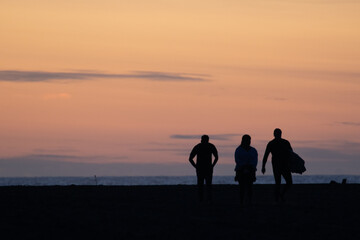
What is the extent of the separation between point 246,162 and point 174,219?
6.13m

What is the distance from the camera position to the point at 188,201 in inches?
1025

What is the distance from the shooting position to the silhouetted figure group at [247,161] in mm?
24172

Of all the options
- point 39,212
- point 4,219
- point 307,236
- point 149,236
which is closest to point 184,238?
point 149,236

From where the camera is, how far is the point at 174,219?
1841cm

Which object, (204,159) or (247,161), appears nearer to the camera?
(247,161)

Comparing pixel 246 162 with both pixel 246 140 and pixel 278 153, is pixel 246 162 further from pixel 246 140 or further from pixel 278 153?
pixel 278 153

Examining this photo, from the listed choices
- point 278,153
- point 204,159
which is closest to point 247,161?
point 278,153

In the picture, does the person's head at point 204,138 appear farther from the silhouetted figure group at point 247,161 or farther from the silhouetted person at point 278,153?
the silhouetted person at point 278,153

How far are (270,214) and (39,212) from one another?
194 inches

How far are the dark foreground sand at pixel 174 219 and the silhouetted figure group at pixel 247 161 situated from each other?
2.02 feet

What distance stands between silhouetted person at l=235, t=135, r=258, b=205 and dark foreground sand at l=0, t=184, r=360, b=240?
2.29 ft

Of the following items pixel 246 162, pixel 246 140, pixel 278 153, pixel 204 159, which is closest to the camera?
pixel 246 140

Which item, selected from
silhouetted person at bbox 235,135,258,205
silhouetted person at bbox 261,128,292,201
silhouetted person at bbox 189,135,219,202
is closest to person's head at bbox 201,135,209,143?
silhouetted person at bbox 189,135,219,202

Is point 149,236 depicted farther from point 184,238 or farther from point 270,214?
point 270,214
